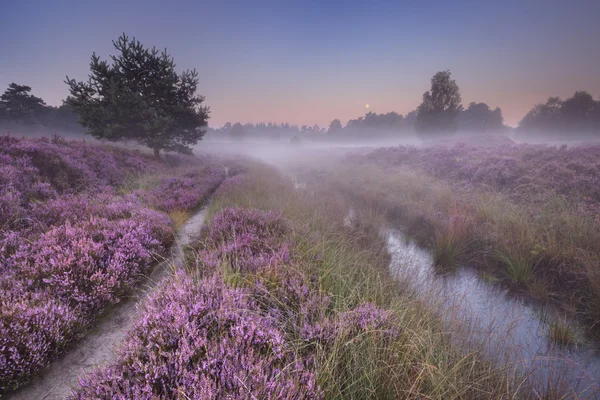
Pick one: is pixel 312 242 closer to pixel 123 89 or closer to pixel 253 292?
pixel 253 292

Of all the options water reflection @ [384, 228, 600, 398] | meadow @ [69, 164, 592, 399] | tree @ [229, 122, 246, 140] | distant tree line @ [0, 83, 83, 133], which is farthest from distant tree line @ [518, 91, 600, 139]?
tree @ [229, 122, 246, 140]

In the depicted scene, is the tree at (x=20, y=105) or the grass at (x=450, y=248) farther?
the tree at (x=20, y=105)

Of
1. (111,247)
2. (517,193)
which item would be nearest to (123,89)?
(111,247)

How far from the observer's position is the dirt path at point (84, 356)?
200 centimetres

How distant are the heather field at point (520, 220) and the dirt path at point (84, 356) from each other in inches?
259

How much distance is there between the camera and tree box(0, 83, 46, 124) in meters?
37.1

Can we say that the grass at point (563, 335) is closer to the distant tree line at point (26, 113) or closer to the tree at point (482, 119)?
the distant tree line at point (26, 113)

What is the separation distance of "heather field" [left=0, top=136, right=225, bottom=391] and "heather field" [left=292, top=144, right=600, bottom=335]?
22.5ft

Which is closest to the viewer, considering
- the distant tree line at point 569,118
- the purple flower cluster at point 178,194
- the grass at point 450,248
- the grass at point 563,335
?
the grass at point 563,335

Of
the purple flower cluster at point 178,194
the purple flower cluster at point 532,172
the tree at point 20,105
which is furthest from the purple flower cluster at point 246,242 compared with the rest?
the tree at point 20,105

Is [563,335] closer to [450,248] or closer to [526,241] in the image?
[450,248]

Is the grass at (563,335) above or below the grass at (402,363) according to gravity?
below

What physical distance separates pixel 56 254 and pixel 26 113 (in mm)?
57532

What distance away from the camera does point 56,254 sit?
11.0 feet
